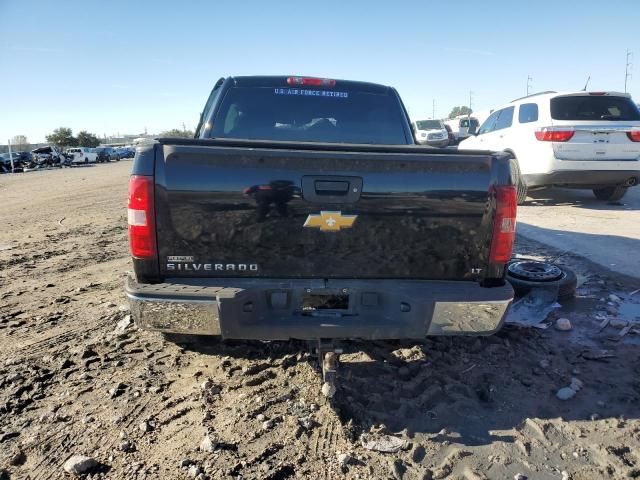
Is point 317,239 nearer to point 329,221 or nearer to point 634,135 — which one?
point 329,221

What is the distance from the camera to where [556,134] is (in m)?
8.16

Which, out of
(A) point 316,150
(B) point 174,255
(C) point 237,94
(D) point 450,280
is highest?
(C) point 237,94

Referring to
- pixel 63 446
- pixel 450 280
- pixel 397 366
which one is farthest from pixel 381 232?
pixel 63 446

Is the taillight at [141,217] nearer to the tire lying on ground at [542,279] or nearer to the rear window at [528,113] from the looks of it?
the tire lying on ground at [542,279]

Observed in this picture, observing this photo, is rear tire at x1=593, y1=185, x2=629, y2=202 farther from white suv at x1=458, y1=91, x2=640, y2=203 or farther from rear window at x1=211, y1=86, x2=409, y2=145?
rear window at x1=211, y1=86, x2=409, y2=145

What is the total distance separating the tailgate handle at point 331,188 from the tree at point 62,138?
78.4 m

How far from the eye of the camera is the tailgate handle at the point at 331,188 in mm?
2453

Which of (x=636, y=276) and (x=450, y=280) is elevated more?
(x=450, y=280)

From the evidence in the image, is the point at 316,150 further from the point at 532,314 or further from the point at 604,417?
the point at 532,314

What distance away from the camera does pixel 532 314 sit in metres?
3.99

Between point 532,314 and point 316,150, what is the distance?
2.70m

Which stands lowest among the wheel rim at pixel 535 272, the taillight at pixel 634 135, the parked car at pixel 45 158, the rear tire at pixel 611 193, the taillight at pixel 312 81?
the wheel rim at pixel 535 272

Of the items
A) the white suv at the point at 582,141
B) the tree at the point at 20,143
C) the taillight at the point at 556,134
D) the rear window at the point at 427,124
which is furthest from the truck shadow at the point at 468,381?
the tree at the point at 20,143

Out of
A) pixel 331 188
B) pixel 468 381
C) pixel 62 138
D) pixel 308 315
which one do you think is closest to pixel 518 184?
pixel 468 381
